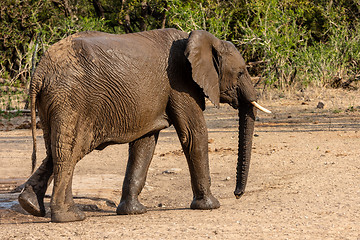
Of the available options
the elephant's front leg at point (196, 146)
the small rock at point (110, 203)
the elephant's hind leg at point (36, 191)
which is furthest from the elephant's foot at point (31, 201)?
the elephant's front leg at point (196, 146)

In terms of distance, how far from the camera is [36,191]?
19.0 feet

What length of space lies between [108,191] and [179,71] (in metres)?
2.04

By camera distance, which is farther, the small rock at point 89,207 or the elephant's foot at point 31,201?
the small rock at point 89,207

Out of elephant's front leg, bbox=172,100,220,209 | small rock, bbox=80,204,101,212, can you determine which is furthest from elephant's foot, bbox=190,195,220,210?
small rock, bbox=80,204,101,212

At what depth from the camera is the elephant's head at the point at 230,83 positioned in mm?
6020

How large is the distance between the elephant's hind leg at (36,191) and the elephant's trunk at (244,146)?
1.79m

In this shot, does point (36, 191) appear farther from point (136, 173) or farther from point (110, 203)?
point (110, 203)

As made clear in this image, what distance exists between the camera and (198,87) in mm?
6094

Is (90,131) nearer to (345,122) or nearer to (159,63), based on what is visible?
(159,63)

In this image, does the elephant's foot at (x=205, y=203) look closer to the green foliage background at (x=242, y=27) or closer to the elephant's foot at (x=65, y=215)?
the elephant's foot at (x=65, y=215)

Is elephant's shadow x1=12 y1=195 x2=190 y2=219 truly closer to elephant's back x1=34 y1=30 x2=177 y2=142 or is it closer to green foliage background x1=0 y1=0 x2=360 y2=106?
elephant's back x1=34 y1=30 x2=177 y2=142

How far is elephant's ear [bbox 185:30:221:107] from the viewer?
19.2 ft

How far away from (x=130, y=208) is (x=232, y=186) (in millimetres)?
1911

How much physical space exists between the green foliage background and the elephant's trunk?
830cm
